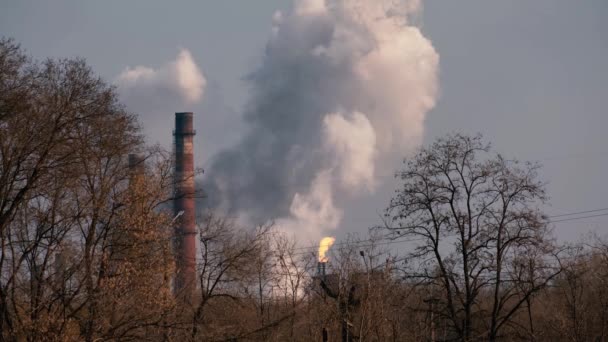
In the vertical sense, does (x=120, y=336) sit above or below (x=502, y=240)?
below

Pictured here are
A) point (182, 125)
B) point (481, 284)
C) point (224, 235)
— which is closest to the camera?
point (481, 284)

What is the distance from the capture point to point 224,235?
119 feet

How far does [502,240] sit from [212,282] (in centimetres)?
1141

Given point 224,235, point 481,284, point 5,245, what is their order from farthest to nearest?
1. point 224,235
2. point 481,284
3. point 5,245

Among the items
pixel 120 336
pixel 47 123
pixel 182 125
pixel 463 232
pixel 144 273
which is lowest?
pixel 120 336

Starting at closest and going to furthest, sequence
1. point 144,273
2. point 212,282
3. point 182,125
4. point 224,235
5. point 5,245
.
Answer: point 144,273, point 5,245, point 212,282, point 224,235, point 182,125

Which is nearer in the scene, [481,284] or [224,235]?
[481,284]

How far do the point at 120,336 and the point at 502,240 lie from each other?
11918 millimetres

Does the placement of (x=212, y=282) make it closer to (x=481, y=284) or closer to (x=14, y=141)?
(x=481, y=284)

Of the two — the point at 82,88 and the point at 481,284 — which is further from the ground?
the point at 82,88

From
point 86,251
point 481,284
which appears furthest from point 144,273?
point 481,284

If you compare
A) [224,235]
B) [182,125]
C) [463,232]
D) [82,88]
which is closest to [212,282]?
[224,235]

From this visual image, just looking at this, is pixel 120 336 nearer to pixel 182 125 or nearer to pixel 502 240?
pixel 502 240

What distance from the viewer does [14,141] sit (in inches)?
875
